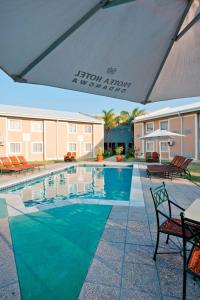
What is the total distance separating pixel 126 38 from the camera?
243cm

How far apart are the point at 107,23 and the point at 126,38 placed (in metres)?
0.33

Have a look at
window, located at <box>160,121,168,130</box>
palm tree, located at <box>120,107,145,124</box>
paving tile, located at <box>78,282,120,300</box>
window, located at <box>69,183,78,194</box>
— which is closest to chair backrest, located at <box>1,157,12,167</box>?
window, located at <box>69,183,78,194</box>

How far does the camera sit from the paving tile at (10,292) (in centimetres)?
242

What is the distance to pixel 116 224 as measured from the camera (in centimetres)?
459

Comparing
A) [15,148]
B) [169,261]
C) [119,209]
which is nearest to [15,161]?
[15,148]

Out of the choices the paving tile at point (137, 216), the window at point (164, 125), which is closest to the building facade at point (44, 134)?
the window at point (164, 125)

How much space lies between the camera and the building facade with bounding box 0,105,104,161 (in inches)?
858

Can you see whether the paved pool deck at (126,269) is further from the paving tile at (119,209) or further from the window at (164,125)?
the window at (164,125)

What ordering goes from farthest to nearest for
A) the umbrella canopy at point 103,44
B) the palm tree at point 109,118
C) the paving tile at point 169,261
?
the palm tree at point 109,118 < the paving tile at point 169,261 < the umbrella canopy at point 103,44

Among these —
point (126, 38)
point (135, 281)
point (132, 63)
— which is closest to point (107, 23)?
point (126, 38)

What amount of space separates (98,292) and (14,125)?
73.6ft

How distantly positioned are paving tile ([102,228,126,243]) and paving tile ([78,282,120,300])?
127cm

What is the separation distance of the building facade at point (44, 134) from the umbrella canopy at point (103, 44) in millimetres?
20560

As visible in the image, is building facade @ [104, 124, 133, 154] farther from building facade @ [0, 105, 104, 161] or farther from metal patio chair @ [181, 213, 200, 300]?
metal patio chair @ [181, 213, 200, 300]
